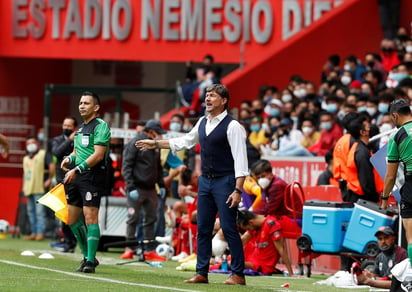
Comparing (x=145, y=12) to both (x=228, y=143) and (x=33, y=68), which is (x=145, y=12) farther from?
(x=228, y=143)

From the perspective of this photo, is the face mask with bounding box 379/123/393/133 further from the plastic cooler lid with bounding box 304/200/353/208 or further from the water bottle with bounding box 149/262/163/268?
the water bottle with bounding box 149/262/163/268

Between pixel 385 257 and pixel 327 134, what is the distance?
762 cm

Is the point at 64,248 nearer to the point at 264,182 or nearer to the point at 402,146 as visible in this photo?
the point at 264,182

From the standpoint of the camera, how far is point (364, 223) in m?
15.5

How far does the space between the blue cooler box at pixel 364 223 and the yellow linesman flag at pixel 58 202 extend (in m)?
3.48

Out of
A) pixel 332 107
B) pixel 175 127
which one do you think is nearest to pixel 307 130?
pixel 332 107

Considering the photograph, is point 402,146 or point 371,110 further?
point 371,110

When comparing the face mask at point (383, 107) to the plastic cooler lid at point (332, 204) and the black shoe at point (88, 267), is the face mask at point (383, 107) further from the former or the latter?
the black shoe at point (88, 267)

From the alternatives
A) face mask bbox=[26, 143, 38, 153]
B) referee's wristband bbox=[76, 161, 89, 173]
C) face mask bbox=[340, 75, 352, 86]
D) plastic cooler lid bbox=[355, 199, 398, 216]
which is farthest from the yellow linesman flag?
face mask bbox=[26, 143, 38, 153]

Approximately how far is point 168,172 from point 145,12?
9526 mm

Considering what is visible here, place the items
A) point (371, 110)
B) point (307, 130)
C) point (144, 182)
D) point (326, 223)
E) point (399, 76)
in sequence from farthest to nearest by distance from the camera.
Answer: point (307, 130) → point (399, 76) → point (371, 110) → point (144, 182) → point (326, 223)

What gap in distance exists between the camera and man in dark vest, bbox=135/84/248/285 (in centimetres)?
1344

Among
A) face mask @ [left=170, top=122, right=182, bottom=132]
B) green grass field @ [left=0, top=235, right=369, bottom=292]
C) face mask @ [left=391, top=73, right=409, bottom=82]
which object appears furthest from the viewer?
face mask @ [left=170, top=122, right=182, bottom=132]

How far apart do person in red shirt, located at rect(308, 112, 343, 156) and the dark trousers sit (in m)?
8.38
